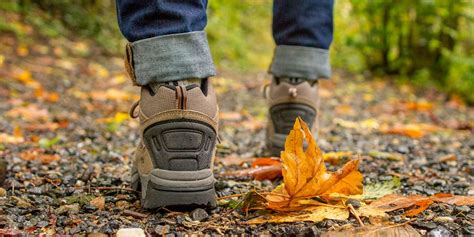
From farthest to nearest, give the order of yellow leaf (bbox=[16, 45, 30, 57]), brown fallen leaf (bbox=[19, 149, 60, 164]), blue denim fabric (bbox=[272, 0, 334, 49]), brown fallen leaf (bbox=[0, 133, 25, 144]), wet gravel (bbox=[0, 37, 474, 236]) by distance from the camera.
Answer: yellow leaf (bbox=[16, 45, 30, 57])
brown fallen leaf (bbox=[0, 133, 25, 144])
brown fallen leaf (bbox=[19, 149, 60, 164])
blue denim fabric (bbox=[272, 0, 334, 49])
wet gravel (bbox=[0, 37, 474, 236])

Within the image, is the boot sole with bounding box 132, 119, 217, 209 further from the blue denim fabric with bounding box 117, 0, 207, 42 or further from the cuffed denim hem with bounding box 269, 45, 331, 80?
the cuffed denim hem with bounding box 269, 45, 331, 80

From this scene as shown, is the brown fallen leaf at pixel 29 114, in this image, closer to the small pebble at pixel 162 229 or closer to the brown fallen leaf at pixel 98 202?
the brown fallen leaf at pixel 98 202

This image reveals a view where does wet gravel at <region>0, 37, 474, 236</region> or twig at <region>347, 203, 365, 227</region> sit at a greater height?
twig at <region>347, 203, 365, 227</region>

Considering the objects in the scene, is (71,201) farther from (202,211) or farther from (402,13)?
(402,13)

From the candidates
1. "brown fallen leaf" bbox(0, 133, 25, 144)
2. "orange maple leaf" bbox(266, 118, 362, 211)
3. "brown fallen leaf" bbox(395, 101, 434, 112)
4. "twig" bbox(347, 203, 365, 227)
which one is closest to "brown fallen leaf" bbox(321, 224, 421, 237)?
"twig" bbox(347, 203, 365, 227)

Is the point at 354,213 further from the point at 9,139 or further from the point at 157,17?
the point at 9,139

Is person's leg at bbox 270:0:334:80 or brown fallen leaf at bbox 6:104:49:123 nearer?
person's leg at bbox 270:0:334:80

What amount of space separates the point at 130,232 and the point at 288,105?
3.15 feet

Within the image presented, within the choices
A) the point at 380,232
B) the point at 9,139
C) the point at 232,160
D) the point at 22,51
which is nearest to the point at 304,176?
the point at 380,232

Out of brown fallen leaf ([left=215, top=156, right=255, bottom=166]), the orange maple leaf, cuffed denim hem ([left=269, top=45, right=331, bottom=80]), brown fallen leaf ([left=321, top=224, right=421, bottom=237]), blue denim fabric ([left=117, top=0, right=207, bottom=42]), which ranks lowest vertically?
brown fallen leaf ([left=215, top=156, right=255, bottom=166])

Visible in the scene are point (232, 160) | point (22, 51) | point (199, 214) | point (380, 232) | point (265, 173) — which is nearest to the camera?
point (380, 232)

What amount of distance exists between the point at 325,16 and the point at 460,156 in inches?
38.7

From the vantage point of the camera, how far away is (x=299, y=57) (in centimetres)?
203

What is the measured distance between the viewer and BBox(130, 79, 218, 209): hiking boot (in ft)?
4.58
